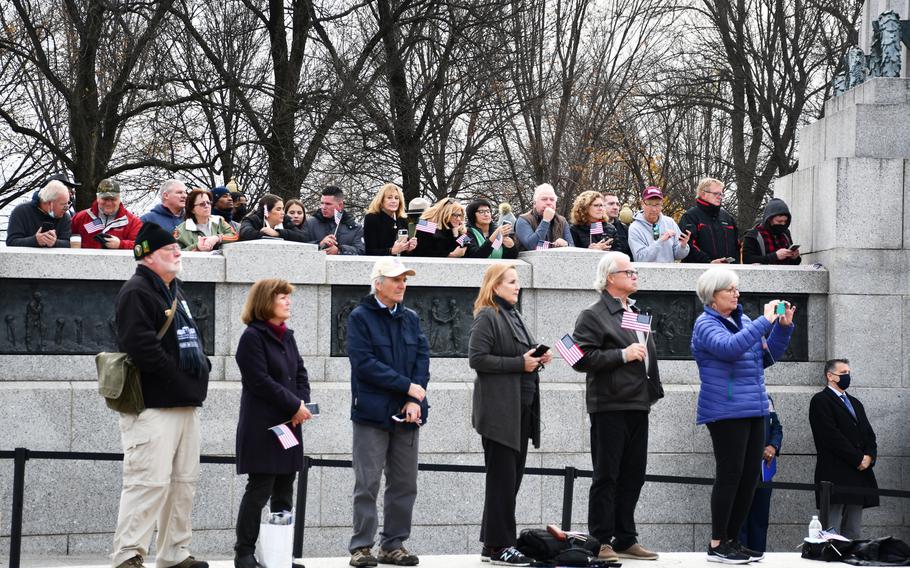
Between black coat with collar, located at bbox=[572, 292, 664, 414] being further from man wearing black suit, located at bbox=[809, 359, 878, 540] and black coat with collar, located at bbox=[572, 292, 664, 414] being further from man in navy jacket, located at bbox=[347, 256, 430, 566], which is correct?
man wearing black suit, located at bbox=[809, 359, 878, 540]

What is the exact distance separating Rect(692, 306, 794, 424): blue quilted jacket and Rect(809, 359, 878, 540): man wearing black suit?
9.46ft

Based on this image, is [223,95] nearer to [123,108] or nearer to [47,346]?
[123,108]

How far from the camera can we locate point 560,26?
24875mm

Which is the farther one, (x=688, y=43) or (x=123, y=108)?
(x=688, y=43)

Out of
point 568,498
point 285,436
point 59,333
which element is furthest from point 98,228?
point 568,498

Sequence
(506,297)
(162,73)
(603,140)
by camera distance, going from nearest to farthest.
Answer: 1. (506,297)
2. (162,73)
3. (603,140)

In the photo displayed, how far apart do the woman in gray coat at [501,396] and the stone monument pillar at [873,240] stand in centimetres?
487

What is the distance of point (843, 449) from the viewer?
11547 mm

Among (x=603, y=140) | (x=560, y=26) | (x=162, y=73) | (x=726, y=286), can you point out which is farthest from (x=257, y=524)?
(x=603, y=140)

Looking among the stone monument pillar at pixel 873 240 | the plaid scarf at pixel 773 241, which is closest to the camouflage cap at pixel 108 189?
the plaid scarf at pixel 773 241

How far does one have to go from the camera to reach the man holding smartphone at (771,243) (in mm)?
12695

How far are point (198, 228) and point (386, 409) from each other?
4311mm

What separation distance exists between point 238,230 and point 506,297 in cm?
472

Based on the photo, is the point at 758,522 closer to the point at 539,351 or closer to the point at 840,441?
the point at 840,441
